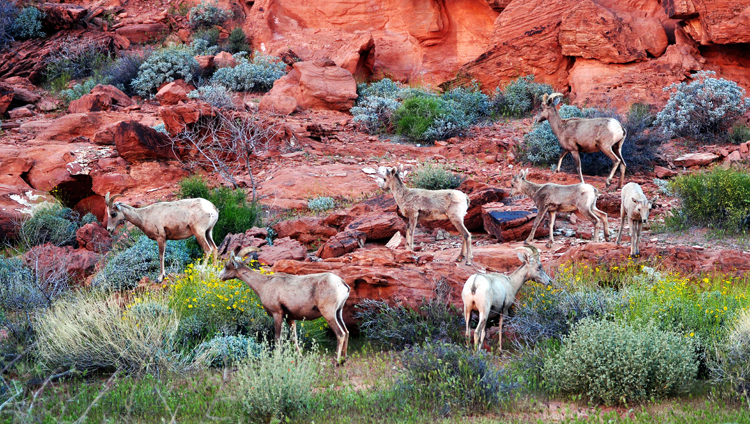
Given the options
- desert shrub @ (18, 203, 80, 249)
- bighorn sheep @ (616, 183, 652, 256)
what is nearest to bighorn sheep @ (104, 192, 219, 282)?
desert shrub @ (18, 203, 80, 249)

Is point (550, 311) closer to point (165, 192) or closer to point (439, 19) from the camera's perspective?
point (165, 192)

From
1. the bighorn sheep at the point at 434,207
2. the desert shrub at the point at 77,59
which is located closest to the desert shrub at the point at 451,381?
the bighorn sheep at the point at 434,207

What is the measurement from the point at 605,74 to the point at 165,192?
15.0 m

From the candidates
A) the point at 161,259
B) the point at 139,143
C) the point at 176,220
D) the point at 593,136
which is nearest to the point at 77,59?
the point at 139,143

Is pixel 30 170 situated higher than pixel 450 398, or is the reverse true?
pixel 450 398

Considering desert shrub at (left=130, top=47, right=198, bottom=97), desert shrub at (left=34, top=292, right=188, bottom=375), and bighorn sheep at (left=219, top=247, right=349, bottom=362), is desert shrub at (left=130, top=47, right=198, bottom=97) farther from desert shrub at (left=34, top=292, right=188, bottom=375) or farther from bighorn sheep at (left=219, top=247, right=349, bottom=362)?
bighorn sheep at (left=219, top=247, right=349, bottom=362)

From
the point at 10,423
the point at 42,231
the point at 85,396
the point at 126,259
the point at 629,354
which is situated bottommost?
the point at 42,231

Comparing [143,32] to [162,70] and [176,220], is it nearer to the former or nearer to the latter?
[162,70]

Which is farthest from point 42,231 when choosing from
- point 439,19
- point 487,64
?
point 439,19

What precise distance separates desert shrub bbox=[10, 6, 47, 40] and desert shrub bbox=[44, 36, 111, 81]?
137 centimetres

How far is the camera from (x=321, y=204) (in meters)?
14.5

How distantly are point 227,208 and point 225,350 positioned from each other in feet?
19.3

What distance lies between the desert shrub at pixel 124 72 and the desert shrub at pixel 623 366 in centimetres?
2300

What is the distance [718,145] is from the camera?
17.6 m
